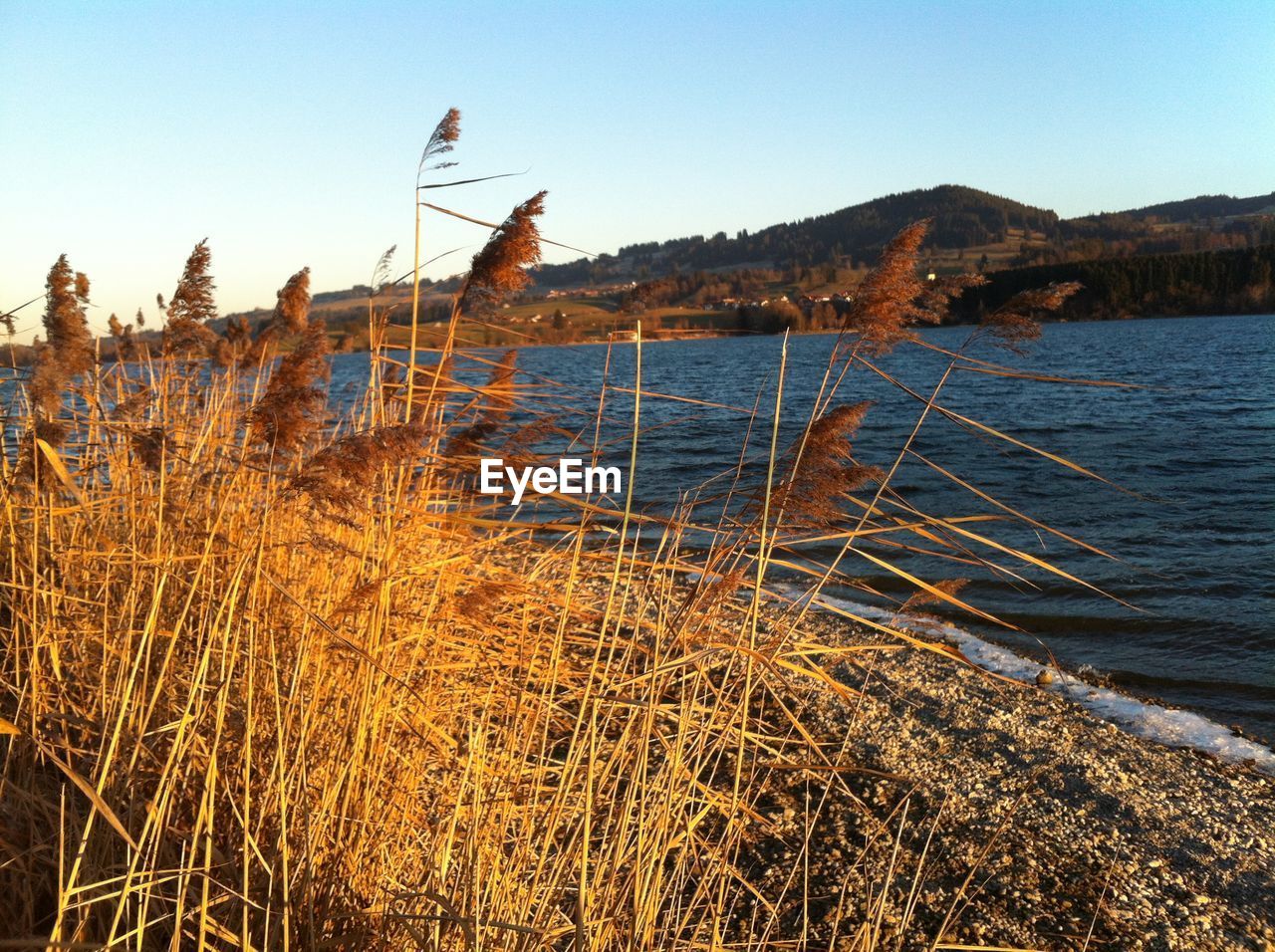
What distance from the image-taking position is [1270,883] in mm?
3697

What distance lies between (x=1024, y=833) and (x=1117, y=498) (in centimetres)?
1170

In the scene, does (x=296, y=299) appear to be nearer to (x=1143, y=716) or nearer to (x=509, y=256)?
(x=509, y=256)

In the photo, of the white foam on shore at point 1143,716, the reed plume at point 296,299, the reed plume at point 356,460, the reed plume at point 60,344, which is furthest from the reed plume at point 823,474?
the reed plume at point 296,299

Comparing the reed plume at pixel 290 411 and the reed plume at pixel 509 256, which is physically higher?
the reed plume at pixel 509 256

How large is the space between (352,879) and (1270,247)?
102754 millimetres

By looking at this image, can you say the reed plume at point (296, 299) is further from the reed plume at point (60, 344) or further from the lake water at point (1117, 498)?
the lake water at point (1117, 498)

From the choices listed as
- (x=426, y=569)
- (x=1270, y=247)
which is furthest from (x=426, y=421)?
(x=1270, y=247)

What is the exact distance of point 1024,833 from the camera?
3984 mm

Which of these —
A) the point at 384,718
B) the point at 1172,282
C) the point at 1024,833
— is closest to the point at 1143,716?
the point at 1024,833

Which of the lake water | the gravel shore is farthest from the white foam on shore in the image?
the lake water

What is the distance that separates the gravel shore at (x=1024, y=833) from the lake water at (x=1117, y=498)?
135 centimetres

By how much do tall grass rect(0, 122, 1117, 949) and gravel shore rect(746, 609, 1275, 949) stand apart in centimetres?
12

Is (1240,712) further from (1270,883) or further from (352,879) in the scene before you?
(352,879)

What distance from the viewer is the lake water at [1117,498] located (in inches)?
270
